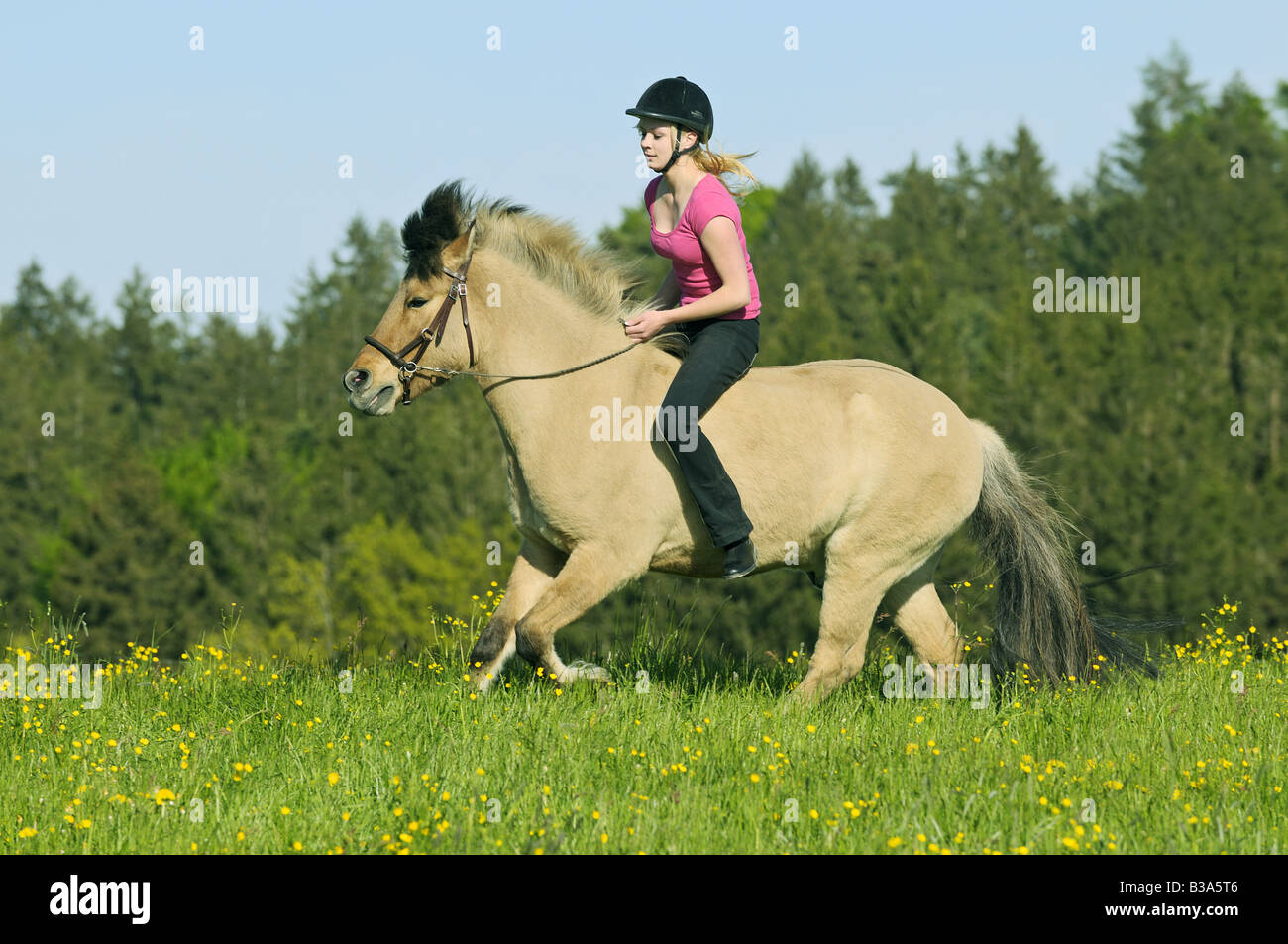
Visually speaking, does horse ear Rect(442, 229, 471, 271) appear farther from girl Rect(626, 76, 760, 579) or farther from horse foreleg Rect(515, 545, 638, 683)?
horse foreleg Rect(515, 545, 638, 683)

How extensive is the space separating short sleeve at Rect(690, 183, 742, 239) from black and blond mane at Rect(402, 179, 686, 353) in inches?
27.4

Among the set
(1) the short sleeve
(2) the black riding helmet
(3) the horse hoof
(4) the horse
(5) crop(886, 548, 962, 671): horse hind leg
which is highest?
(2) the black riding helmet

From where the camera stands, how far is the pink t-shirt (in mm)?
7211

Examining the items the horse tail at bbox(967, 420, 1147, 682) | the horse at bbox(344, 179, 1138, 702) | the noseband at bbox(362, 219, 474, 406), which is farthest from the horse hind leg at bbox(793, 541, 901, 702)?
the noseband at bbox(362, 219, 474, 406)

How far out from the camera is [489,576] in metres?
57.6

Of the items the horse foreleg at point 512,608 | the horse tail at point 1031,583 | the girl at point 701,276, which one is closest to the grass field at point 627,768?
the horse foreleg at point 512,608

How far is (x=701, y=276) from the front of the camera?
7520mm

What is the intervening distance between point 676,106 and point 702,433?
1.71 meters

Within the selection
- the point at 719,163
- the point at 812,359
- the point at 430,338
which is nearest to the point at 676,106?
the point at 719,163

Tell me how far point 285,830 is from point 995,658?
4.82m

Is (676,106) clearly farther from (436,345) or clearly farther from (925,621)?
(925,621)

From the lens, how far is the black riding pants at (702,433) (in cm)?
709
